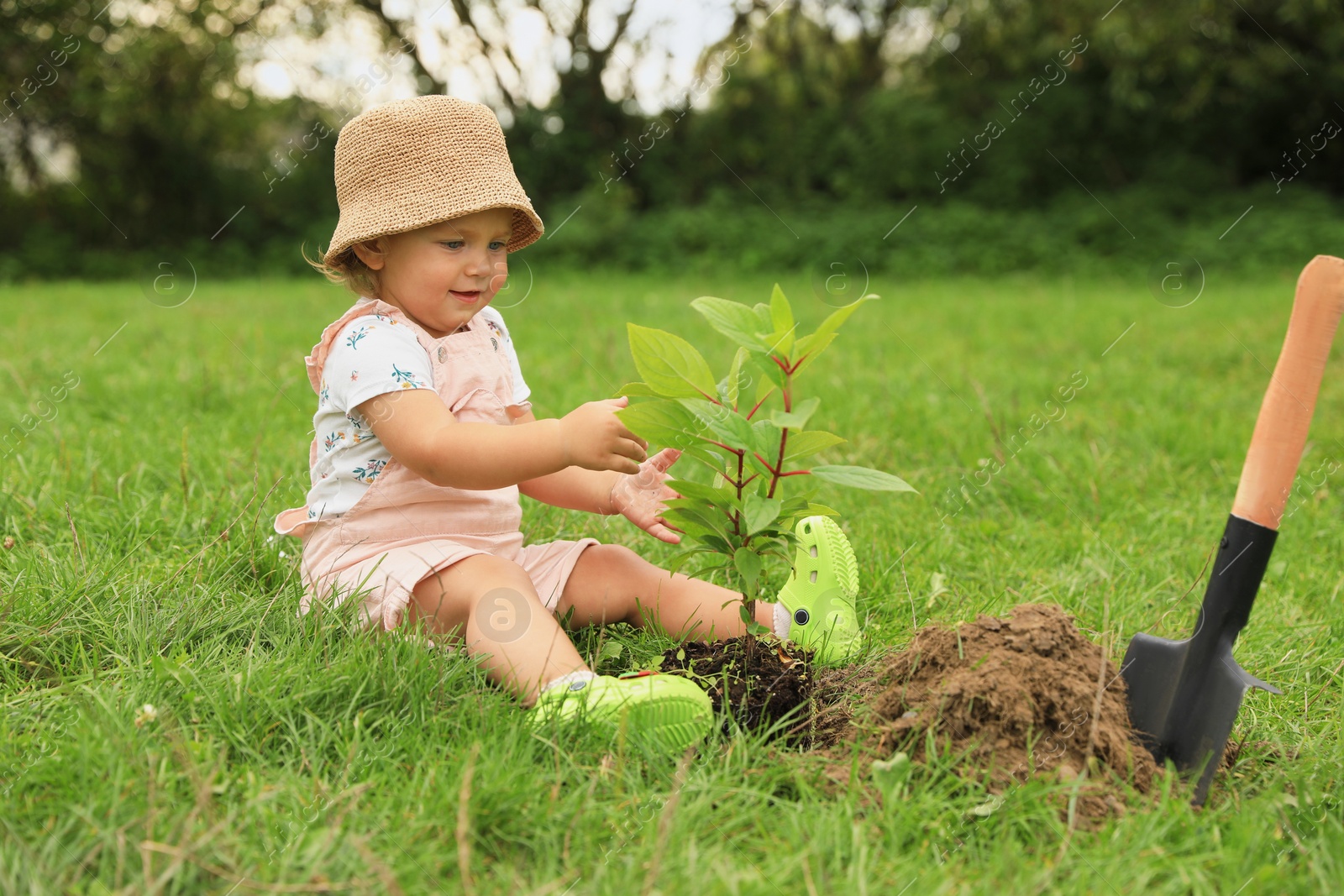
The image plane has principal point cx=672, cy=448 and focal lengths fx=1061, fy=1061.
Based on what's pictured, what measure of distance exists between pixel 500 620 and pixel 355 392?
50cm

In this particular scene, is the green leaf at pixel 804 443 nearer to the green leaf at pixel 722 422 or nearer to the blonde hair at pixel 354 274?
the green leaf at pixel 722 422

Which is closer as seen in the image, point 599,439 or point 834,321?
point 834,321

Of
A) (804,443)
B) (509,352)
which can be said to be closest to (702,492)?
(804,443)

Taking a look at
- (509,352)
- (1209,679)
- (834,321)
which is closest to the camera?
(834,321)

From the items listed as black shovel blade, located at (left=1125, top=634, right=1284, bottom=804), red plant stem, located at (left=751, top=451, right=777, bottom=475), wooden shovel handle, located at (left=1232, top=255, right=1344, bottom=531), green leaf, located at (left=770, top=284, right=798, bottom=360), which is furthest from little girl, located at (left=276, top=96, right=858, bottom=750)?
wooden shovel handle, located at (left=1232, top=255, right=1344, bottom=531)

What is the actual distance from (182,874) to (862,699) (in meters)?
1.11

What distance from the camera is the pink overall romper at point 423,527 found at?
2.02m

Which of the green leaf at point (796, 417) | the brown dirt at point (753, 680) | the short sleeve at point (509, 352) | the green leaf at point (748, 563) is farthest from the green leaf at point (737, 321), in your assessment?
the short sleeve at point (509, 352)

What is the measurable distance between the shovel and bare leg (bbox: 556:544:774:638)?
768 mm

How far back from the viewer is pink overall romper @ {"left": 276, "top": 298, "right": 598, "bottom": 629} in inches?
79.4

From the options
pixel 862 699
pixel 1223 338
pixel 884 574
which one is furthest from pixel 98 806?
pixel 1223 338

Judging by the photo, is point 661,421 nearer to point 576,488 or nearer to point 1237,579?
point 576,488

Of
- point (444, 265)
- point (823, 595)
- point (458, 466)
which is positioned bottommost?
point (823, 595)

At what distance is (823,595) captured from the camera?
7.00 ft
